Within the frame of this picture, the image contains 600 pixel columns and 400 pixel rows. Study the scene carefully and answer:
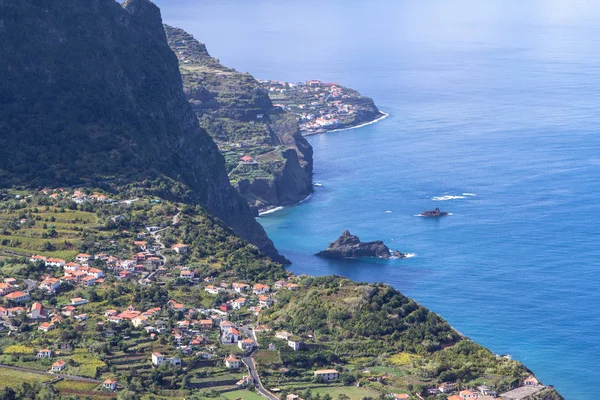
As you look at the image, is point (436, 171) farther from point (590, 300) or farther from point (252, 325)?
point (252, 325)

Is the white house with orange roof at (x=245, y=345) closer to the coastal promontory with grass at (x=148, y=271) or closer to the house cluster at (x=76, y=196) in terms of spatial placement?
the coastal promontory with grass at (x=148, y=271)

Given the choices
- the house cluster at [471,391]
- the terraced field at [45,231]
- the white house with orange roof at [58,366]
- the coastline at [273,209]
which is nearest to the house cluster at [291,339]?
the house cluster at [471,391]

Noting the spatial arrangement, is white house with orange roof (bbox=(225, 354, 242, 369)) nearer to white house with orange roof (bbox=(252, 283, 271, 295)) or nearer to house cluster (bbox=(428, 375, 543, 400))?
house cluster (bbox=(428, 375, 543, 400))

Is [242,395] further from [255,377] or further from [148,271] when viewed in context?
[148,271]

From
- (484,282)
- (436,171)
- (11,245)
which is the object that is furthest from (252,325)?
(436,171)

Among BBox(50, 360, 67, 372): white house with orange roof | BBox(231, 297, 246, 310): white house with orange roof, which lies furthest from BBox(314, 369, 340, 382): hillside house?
BBox(231, 297, 246, 310): white house with orange roof

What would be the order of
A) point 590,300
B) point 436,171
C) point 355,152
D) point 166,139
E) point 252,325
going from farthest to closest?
point 355,152, point 436,171, point 166,139, point 590,300, point 252,325
